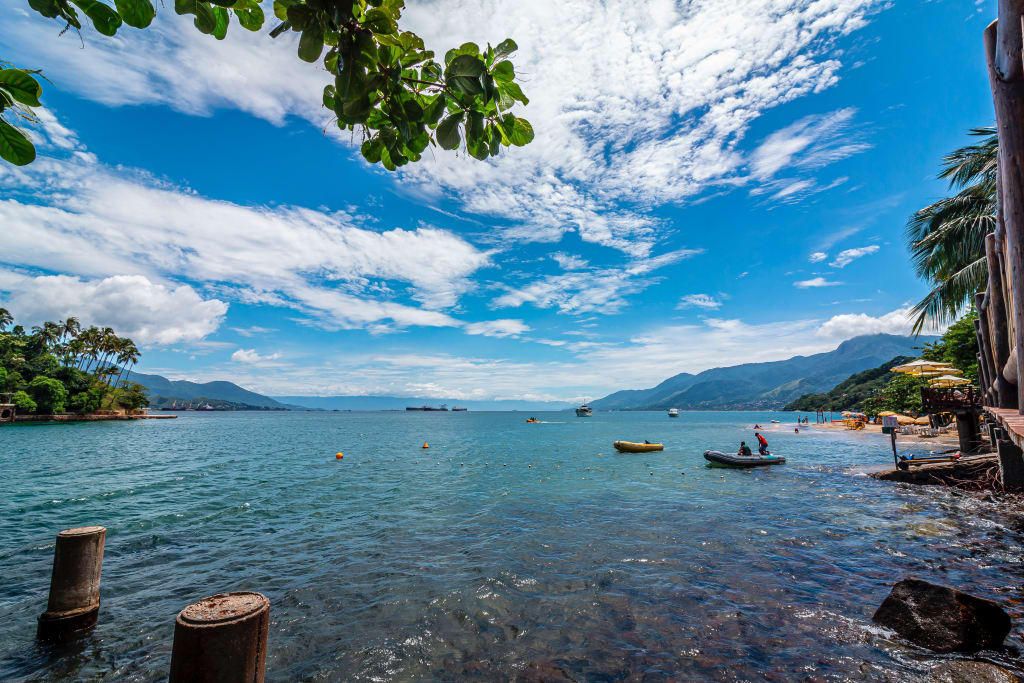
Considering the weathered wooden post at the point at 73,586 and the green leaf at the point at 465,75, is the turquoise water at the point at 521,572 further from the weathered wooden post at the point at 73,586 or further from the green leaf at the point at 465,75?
the green leaf at the point at 465,75

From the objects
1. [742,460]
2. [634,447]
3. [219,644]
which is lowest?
[634,447]

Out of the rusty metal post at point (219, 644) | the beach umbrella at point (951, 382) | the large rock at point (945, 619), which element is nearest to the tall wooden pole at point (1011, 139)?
the large rock at point (945, 619)

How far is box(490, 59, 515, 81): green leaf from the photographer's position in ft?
6.75

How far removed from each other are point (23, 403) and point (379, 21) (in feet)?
368

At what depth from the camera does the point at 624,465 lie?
111 feet

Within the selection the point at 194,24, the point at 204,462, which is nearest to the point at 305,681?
the point at 194,24

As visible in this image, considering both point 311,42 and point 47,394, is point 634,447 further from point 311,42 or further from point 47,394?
point 47,394

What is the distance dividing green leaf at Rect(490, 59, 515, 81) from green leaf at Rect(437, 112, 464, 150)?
27 centimetres

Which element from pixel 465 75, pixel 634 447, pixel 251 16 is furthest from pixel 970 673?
pixel 634 447

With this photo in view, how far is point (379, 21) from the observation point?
1.93 meters

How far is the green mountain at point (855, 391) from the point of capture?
122312mm

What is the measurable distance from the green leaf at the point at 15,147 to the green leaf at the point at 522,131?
7.55 feet

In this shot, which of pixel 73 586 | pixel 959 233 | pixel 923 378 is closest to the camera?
pixel 73 586

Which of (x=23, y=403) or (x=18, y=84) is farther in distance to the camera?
(x=23, y=403)
